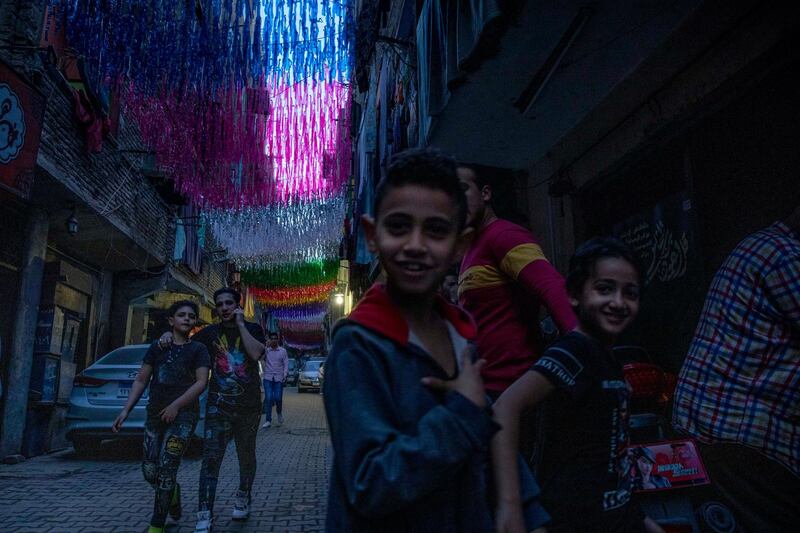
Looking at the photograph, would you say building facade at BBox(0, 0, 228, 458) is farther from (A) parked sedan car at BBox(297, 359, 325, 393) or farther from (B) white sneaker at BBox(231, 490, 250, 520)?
(A) parked sedan car at BBox(297, 359, 325, 393)

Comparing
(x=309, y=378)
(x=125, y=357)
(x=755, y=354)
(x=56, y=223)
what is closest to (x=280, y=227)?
(x=56, y=223)

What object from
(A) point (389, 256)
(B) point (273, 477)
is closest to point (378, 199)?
(A) point (389, 256)

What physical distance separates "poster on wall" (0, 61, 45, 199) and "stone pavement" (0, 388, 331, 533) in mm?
3875

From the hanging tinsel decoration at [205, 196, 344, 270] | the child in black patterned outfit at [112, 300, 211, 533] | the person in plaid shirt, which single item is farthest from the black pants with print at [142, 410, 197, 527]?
the hanging tinsel decoration at [205, 196, 344, 270]

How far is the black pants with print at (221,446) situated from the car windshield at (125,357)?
194 inches

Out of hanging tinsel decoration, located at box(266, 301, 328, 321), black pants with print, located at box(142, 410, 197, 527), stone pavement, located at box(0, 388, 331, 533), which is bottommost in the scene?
stone pavement, located at box(0, 388, 331, 533)

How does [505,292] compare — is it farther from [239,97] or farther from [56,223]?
[56,223]

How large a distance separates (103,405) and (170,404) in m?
4.49

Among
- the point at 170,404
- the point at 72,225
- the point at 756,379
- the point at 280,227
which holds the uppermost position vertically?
the point at 280,227

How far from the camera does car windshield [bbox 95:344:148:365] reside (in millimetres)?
8844

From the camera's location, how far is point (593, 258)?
191 centimetres

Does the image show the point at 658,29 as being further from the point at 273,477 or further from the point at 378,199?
the point at 273,477

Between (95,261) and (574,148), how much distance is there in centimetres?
1308

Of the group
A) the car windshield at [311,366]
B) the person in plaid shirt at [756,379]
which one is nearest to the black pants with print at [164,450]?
the person in plaid shirt at [756,379]
